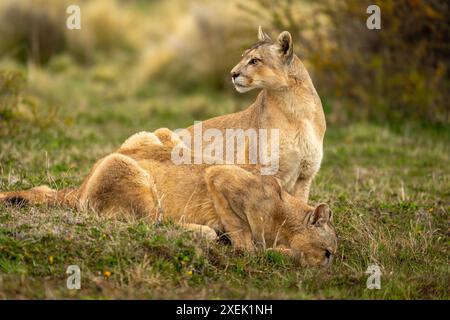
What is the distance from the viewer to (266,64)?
903 cm

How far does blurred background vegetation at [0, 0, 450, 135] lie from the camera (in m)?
15.6

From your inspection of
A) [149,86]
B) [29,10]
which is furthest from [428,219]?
[29,10]

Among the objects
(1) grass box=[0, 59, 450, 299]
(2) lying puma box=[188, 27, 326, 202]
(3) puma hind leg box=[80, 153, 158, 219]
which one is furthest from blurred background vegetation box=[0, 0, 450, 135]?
(3) puma hind leg box=[80, 153, 158, 219]

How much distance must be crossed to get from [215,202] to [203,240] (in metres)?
0.44

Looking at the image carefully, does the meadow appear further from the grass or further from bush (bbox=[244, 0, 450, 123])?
bush (bbox=[244, 0, 450, 123])

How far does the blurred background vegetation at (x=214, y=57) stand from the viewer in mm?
15578

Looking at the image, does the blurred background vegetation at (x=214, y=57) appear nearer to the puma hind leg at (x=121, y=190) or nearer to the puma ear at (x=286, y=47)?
the puma ear at (x=286, y=47)

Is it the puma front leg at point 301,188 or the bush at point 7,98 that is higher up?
the bush at point 7,98

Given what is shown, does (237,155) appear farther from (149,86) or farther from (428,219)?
(149,86)

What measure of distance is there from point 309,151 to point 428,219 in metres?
1.58

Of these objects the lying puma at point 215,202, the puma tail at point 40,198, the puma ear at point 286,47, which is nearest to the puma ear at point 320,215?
the lying puma at point 215,202

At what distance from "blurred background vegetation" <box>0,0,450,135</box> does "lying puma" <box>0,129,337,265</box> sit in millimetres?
5415

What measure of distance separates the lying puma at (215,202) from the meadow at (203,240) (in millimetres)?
165

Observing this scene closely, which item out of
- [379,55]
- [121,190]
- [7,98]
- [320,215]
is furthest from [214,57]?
[320,215]
